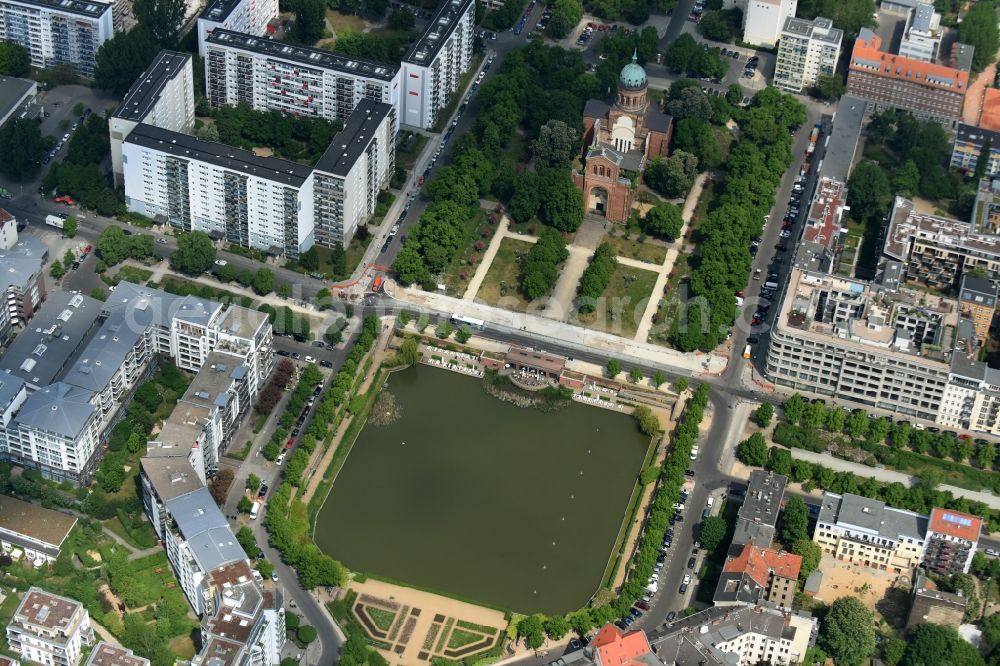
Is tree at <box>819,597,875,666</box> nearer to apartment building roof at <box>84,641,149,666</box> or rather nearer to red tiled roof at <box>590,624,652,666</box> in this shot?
red tiled roof at <box>590,624,652,666</box>

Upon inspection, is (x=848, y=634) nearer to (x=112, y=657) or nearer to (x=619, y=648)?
(x=619, y=648)

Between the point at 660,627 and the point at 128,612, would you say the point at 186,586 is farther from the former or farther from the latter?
the point at 660,627

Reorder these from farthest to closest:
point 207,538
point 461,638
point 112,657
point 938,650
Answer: point 461,638 < point 207,538 < point 938,650 < point 112,657

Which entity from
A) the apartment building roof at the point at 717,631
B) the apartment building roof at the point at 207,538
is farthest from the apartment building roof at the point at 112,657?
the apartment building roof at the point at 717,631

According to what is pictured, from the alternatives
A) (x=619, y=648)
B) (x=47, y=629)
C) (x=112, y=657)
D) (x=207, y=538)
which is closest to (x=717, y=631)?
(x=619, y=648)

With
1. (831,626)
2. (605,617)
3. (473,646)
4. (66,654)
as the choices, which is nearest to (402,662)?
(473,646)

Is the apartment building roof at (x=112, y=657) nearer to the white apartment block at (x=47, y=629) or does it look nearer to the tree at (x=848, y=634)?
the white apartment block at (x=47, y=629)
